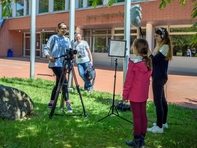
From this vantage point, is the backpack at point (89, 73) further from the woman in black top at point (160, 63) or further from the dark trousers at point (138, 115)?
the dark trousers at point (138, 115)

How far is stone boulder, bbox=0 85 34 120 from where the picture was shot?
4906mm

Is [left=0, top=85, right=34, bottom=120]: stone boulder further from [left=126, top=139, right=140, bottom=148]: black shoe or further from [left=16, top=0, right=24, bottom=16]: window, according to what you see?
[left=16, top=0, right=24, bottom=16]: window

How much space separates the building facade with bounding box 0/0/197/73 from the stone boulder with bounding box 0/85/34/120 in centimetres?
1032

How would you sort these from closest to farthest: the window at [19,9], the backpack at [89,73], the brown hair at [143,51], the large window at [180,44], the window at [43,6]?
the brown hair at [143,51] < the backpack at [89,73] < the large window at [180,44] < the window at [43,6] < the window at [19,9]

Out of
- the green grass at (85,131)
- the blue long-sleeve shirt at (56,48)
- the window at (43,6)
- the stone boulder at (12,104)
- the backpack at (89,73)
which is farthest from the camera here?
the window at (43,6)

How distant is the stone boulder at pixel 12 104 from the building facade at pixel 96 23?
10.3 meters

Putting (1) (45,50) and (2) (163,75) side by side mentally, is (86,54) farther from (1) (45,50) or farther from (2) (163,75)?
(2) (163,75)

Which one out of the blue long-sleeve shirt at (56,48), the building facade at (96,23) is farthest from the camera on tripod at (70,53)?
the building facade at (96,23)

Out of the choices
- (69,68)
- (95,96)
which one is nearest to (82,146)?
(69,68)

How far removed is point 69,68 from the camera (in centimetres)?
528

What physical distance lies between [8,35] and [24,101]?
3114 cm

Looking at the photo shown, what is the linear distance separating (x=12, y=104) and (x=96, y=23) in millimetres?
19157

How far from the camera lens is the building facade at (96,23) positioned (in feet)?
62.6

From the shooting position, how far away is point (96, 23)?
77.0 ft
